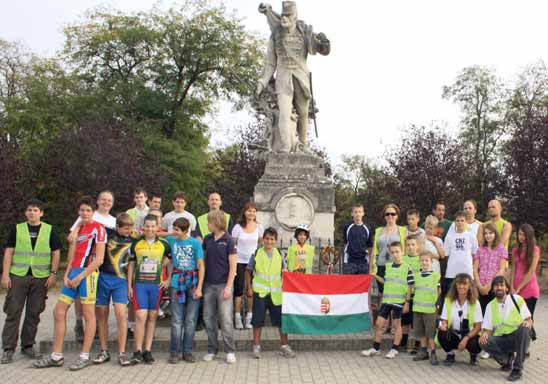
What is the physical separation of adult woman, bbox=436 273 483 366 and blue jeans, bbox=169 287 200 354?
3135 mm

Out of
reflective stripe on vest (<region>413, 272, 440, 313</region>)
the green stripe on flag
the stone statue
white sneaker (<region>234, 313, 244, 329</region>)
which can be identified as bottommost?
white sneaker (<region>234, 313, 244, 329</region>)

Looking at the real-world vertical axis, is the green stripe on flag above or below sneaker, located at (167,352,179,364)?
above

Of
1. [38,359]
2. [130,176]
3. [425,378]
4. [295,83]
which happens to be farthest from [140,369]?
[130,176]

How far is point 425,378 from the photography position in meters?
6.66

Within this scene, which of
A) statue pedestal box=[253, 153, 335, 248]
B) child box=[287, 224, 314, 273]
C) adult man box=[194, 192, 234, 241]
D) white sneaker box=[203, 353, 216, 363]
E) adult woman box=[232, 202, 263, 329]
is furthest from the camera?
statue pedestal box=[253, 153, 335, 248]

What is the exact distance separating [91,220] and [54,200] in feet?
65.2

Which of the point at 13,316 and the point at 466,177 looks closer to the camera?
the point at 13,316

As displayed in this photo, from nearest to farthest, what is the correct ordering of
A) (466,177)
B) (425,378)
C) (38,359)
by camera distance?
(425,378)
(38,359)
(466,177)

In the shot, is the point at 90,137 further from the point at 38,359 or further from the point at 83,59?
the point at 38,359

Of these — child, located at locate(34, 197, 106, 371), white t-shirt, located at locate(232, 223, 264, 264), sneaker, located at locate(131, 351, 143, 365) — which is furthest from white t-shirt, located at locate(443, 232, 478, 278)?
child, located at locate(34, 197, 106, 371)

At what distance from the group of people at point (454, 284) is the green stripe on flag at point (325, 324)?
448 mm

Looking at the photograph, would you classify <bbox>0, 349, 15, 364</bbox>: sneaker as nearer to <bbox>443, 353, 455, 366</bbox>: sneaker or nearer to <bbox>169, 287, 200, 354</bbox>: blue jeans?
<bbox>169, 287, 200, 354</bbox>: blue jeans

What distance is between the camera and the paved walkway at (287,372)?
21.3ft

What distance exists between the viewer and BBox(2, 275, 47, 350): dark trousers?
24.4 feet
